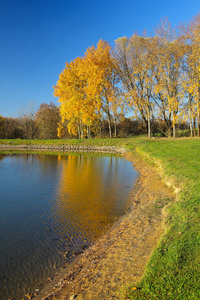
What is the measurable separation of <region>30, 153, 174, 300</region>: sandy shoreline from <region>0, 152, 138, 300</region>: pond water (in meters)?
0.33

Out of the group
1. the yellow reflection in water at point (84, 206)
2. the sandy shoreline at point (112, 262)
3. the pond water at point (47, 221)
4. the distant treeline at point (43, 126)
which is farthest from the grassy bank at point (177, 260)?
the distant treeline at point (43, 126)

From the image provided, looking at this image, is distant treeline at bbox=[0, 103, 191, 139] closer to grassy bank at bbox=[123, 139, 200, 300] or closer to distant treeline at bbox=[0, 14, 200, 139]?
distant treeline at bbox=[0, 14, 200, 139]

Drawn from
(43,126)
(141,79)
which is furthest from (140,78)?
(43,126)

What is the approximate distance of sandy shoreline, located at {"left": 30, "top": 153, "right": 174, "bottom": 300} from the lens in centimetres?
332

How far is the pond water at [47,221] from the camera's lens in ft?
13.8

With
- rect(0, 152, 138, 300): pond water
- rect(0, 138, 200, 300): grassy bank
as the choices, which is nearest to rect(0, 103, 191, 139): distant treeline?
rect(0, 152, 138, 300): pond water

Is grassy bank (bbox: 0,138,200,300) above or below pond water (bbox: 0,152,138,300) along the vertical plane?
above

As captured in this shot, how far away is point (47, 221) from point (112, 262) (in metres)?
3.05

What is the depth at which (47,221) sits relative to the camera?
21.3ft

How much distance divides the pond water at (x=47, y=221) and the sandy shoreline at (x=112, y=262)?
13.0 inches

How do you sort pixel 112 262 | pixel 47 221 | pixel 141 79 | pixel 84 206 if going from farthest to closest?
pixel 141 79
pixel 84 206
pixel 47 221
pixel 112 262

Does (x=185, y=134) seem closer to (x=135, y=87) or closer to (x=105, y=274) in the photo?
(x=135, y=87)

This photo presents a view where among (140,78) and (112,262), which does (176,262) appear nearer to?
(112,262)

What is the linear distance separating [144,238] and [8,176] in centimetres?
1063
